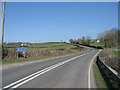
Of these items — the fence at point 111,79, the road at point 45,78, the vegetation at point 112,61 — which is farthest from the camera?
the vegetation at point 112,61

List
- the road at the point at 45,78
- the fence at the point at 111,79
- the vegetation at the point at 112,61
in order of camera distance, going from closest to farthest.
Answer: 1. the road at the point at 45,78
2. the fence at the point at 111,79
3. the vegetation at the point at 112,61

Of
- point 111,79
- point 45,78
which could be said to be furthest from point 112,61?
point 45,78

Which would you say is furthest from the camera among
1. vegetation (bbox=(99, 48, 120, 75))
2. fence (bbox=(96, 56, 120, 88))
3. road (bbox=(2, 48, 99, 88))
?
vegetation (bbox=(99, 48, 120, 75))

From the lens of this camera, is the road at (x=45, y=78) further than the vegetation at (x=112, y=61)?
No

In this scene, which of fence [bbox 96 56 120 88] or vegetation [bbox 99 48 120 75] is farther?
vegetation [bbox 99 48 120 75]

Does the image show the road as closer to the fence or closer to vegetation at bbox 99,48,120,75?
the fence

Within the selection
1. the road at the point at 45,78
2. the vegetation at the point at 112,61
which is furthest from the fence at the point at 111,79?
the vegetation at the point at 112,61

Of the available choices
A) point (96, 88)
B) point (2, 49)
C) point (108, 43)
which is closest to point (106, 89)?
point (96, 88)

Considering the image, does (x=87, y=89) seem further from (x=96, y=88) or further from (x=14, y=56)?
(x=14, y=56)

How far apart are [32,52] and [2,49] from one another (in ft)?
31.3

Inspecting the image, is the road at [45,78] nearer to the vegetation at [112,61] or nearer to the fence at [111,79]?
the fence at [111,79]

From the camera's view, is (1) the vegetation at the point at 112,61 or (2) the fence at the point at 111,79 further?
(1) the vegetation at the point at 112,61

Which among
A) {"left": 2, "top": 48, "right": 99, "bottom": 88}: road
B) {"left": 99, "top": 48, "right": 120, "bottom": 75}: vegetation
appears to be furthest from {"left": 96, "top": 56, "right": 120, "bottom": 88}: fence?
{"left": 99, "top": 48, "right": 120, "bottom": 75}: vegetation

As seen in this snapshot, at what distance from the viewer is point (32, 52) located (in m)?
29.8
